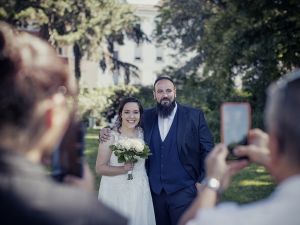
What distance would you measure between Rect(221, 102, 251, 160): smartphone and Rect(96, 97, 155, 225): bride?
12.0 ft

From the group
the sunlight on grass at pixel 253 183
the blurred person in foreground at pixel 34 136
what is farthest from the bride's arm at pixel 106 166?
the sunlight on grass at pixel 253 183

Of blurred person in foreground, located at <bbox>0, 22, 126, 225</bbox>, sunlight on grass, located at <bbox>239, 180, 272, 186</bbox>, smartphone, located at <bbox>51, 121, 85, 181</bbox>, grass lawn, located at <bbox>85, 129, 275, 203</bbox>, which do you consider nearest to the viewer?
blurred person in foreground, located at <bbox>0, 22, 126, 225</bbox>

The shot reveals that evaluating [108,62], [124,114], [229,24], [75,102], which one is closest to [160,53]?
[108,62]

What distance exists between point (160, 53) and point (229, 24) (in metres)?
39.7

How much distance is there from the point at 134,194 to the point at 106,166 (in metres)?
0.48

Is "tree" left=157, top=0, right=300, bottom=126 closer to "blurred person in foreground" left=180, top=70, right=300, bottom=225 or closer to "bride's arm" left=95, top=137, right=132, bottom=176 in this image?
"bride's arm" left=95, top=137, right=132, bottom=176

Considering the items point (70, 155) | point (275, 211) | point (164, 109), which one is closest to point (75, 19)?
point (164, 109)

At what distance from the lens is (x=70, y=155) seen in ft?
5.47

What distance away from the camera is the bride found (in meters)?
5.84

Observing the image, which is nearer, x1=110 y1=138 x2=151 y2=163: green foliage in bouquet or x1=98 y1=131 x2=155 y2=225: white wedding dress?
x1=110 y1=138 x2=151 y2=163: green foliage in bouquet

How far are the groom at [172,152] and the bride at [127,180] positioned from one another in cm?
9

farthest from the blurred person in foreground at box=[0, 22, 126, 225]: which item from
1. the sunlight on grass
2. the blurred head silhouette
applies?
the sunlight on grass

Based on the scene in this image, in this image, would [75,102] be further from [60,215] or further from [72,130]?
[60,215]

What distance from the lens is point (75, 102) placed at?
5.79ft
